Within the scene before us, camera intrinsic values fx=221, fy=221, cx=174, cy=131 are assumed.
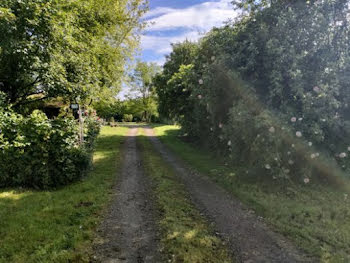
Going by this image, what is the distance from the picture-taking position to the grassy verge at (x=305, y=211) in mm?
4395

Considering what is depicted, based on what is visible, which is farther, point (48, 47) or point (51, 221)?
A: point (48, 47)

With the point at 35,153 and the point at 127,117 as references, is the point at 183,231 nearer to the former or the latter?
the point at 35,153

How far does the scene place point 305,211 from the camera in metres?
6.02

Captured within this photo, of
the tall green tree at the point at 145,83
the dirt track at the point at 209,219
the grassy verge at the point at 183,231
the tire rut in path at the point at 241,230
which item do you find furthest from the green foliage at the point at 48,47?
the tall green tree at the point at 145,83

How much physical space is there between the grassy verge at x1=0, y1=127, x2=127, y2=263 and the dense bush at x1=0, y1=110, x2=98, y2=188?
1.48 ft

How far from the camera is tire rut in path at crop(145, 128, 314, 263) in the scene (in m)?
3.95

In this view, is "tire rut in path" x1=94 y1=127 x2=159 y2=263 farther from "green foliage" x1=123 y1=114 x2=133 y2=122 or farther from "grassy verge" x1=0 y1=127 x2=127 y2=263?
"green foliage" x1=123 y1=114 x2=133 y2=122

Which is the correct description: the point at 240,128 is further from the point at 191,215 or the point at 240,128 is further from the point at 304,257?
the point at 304,257

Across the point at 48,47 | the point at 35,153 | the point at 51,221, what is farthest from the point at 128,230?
the point at 48,47

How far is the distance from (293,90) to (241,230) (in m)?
4.82

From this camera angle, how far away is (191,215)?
556 centimetres

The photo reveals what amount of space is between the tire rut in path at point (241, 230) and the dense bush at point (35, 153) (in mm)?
4315

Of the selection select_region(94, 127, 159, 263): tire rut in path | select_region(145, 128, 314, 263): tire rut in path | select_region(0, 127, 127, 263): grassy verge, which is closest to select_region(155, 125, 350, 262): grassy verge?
select_region(145, 128, 314, 263): tire rut in path

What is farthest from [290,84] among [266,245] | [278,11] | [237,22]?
[266,245]
